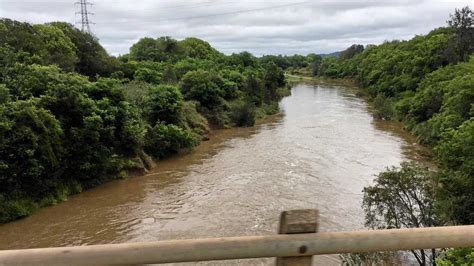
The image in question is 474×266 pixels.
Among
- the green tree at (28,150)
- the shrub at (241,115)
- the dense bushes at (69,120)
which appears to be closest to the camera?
the green tree at (28,150)

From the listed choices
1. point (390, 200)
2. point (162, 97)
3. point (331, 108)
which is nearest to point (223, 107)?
point (162, 97)

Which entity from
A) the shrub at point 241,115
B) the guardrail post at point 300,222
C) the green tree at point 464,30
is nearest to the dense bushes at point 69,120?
the shrub at point 241,115

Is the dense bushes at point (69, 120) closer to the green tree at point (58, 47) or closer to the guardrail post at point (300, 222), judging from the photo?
the green tree at point (58, 47)

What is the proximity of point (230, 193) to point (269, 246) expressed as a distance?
18987 millimetres

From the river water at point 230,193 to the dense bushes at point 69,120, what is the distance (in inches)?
41.0

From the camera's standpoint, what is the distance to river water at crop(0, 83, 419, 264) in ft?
55.8

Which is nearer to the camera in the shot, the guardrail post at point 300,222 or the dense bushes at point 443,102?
the guardrail post at point 300,222

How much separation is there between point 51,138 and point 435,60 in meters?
45.9

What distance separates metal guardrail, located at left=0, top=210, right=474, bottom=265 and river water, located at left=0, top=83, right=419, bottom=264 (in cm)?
679

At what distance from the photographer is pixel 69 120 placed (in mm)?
22234

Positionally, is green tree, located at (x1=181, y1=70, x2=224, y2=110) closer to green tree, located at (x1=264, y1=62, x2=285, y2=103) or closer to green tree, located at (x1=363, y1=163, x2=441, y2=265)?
green tree, located at (x1=264, y1=62, x2=285, y2=103)

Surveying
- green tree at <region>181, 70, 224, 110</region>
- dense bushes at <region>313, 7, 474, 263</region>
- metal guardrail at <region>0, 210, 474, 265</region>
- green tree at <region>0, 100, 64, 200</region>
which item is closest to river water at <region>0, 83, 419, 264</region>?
green tree at <region>0, 100, 64, 200</region>

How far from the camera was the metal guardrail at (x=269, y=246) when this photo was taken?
225 cm

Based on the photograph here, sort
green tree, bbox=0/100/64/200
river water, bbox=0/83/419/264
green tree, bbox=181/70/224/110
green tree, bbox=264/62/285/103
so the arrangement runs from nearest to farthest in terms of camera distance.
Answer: river water, bbox=0/83/419/264 < green tree, bbox=0/100/64/200 < green tree, bbox=181/70/224/110 < green tree, bbox=264/62/285/103
